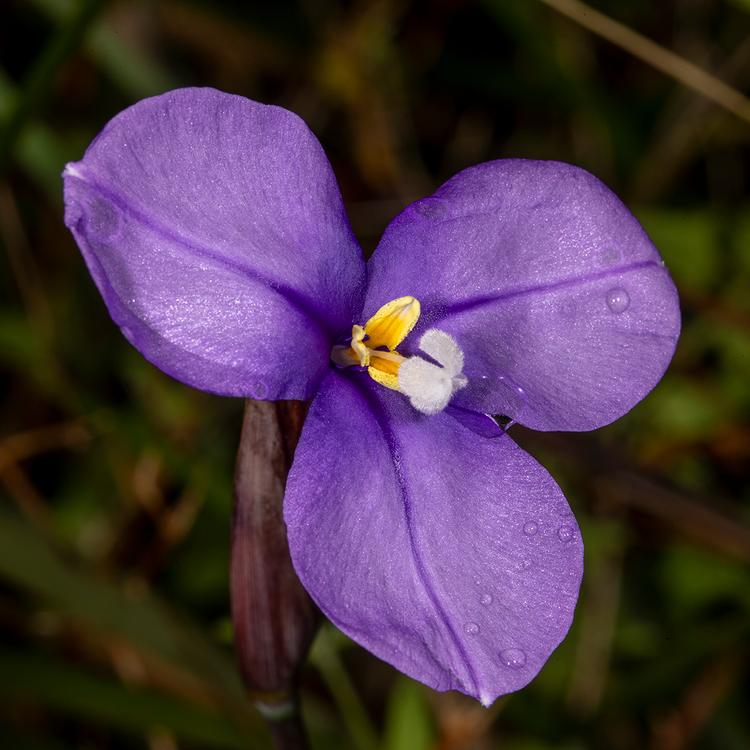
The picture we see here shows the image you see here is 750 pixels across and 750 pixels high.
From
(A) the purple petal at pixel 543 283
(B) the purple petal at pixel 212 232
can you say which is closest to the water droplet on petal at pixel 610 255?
(A) the purple petal at pixel 543 283

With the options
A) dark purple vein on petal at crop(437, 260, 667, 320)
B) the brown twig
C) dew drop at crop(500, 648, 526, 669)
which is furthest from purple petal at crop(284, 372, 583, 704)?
the brown twig

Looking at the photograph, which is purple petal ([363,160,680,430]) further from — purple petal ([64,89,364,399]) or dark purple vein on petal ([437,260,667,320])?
purple petal ([64,89,364,399])

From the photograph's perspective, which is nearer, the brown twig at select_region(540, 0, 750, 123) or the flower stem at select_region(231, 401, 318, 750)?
the flower stem at select_region(231, 401, 318, 750)

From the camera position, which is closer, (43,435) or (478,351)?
(478,351)

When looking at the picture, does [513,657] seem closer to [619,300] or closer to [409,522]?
[409,522]

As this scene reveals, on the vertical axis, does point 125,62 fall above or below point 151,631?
above

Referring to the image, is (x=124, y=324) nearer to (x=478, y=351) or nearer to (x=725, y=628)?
(x=478, y=351)

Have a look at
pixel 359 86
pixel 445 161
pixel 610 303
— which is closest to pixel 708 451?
pixel 445 161
